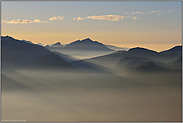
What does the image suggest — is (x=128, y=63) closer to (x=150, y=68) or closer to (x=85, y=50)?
(x=150, y=68)

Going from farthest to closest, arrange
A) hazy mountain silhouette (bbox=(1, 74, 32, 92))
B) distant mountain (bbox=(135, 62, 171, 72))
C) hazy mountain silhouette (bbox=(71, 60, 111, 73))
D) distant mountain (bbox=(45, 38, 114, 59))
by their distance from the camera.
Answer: hazy mountain silhouette (bbox=(71, 60, 111, 73)), distant mountain (bbox=(135, 62, 171, 72)), distant mountain (bbox=(45, 38, 114, 59)), hazy mountain silhouette (bbox=(1, 74, 32, 92))

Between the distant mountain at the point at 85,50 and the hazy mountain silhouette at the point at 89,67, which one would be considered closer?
the distant mountain at the point at 85,50

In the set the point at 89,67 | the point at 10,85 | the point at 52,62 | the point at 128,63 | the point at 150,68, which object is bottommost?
the point at 10,85

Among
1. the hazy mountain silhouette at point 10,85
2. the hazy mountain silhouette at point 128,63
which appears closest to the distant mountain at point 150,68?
the hazy mountain silhouette at point 128,63

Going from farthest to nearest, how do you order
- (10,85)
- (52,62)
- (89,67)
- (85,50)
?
1. (52,62)
2. (89,67)
3. (85,50)
4. (10,85)

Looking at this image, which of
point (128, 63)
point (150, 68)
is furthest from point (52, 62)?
point (150, 68)

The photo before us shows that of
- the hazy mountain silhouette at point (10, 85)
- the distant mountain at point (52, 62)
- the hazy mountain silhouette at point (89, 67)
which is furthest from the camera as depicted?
the distant mountain at point (52, 62)

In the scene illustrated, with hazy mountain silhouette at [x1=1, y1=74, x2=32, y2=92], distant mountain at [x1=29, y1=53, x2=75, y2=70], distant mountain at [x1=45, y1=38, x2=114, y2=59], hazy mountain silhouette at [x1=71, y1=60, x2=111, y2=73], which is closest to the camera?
hazy mountain silhouette at [x1=1, y1=74, x2=32, y2=92]

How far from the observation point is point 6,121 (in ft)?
72.5

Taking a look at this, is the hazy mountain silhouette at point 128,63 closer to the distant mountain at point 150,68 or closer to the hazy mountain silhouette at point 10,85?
the distant mountain at point 150,68

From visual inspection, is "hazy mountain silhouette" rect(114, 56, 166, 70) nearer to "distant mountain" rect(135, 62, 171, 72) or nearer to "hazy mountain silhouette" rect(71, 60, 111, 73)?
"distant mountain" rect(135, 62, 171, 72)

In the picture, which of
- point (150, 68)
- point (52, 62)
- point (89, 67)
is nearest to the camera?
point (150, 68)

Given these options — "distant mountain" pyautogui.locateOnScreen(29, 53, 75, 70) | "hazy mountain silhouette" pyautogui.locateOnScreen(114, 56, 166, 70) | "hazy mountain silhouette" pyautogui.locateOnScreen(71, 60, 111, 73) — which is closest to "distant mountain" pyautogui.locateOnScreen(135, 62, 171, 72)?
"hazy mountain silhouette" pyautogui.locateOnScreen(114, 56, 166, 70)

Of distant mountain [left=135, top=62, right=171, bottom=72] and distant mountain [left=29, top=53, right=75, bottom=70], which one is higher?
distant mountain [left=29, top=53, right=75, bottom=70]
